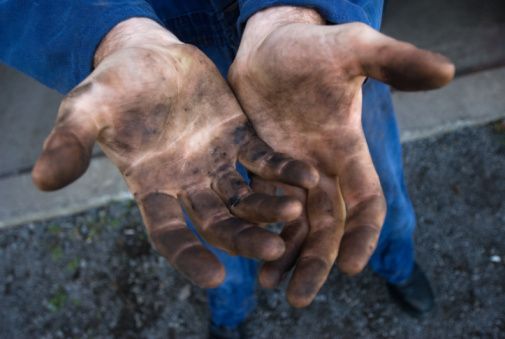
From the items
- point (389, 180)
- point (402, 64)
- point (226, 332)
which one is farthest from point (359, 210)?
point (226, 332)

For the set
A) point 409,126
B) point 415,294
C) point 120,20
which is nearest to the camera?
point 120,20

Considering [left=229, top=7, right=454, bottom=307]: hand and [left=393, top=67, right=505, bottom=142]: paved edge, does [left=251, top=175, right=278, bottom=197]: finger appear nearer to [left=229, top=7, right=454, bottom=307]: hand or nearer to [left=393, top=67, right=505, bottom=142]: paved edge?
[left=229, top=7, right=454, bottom=307]: hand

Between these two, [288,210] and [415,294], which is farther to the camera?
[415,294]

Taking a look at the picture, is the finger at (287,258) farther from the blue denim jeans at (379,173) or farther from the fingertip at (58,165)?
the fingertip at (58,165)

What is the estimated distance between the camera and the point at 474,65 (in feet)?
8.26

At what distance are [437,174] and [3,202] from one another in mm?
2293

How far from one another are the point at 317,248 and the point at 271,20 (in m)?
0.56

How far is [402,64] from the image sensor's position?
0.81 m

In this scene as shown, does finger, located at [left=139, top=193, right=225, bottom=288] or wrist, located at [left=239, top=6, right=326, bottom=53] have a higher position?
wrist, located at [left=239, top=6, right=326, bottom=53]

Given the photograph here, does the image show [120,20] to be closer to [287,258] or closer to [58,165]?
[58,165]

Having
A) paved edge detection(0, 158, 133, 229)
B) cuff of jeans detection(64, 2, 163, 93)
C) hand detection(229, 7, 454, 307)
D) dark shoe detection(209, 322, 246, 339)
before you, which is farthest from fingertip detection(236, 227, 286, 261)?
paved edge detection(0, 158, 133, 229)

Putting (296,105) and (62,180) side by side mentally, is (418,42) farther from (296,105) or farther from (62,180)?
(62,180)

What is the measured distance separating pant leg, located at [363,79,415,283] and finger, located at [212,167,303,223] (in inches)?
22.6

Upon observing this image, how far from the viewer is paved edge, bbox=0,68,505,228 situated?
2.35 metres
